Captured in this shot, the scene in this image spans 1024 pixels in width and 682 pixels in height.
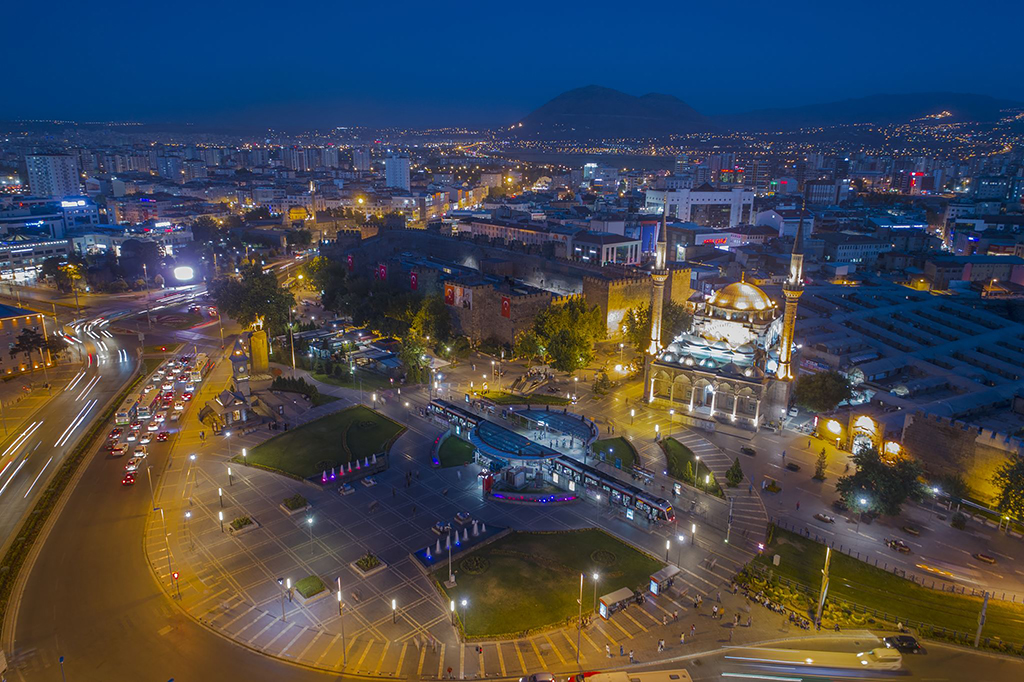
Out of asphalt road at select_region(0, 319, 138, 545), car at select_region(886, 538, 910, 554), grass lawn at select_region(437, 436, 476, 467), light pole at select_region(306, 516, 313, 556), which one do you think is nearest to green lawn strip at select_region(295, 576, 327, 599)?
light pole at select_region(306, 516, 313, 556)

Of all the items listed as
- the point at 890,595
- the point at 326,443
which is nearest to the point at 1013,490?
the point at 890,595

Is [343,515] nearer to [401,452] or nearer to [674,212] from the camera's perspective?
[401,452]

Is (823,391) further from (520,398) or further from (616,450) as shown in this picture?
(520,398)

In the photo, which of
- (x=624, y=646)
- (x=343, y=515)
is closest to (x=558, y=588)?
(x=624, y=646)

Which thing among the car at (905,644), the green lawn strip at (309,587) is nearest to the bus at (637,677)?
the car at (905,644)

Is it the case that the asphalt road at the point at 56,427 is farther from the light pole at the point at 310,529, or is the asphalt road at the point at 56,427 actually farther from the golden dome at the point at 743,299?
the golden dome at the point at 743,299
